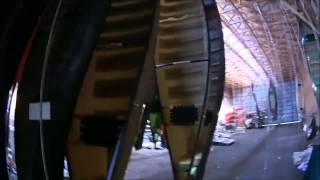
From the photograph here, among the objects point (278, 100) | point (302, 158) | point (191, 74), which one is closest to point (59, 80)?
point (191, 74)

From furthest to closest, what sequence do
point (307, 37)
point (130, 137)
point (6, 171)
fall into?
point (307, 37)
point (6, 171)
point (130, 137)

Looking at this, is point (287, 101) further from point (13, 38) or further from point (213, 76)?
point (13, 38)

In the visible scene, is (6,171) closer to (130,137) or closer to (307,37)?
(130,137)

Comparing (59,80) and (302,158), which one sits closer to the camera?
(59,80)

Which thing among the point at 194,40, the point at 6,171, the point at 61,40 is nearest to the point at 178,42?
the point at 194,40

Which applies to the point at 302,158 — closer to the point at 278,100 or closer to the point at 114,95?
the point at 278,100

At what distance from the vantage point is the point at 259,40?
0.50m

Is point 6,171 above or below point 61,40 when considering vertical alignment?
below

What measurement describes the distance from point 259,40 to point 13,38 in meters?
0.27

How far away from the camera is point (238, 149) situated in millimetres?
493

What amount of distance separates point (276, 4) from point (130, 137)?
25cm

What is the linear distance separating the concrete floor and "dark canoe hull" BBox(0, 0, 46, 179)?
0.17 m

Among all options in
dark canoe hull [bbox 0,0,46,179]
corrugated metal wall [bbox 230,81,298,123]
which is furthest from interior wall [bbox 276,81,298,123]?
dark canoe hull [bbox 0,0,46,179]

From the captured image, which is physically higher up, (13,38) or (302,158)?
(13,38)
